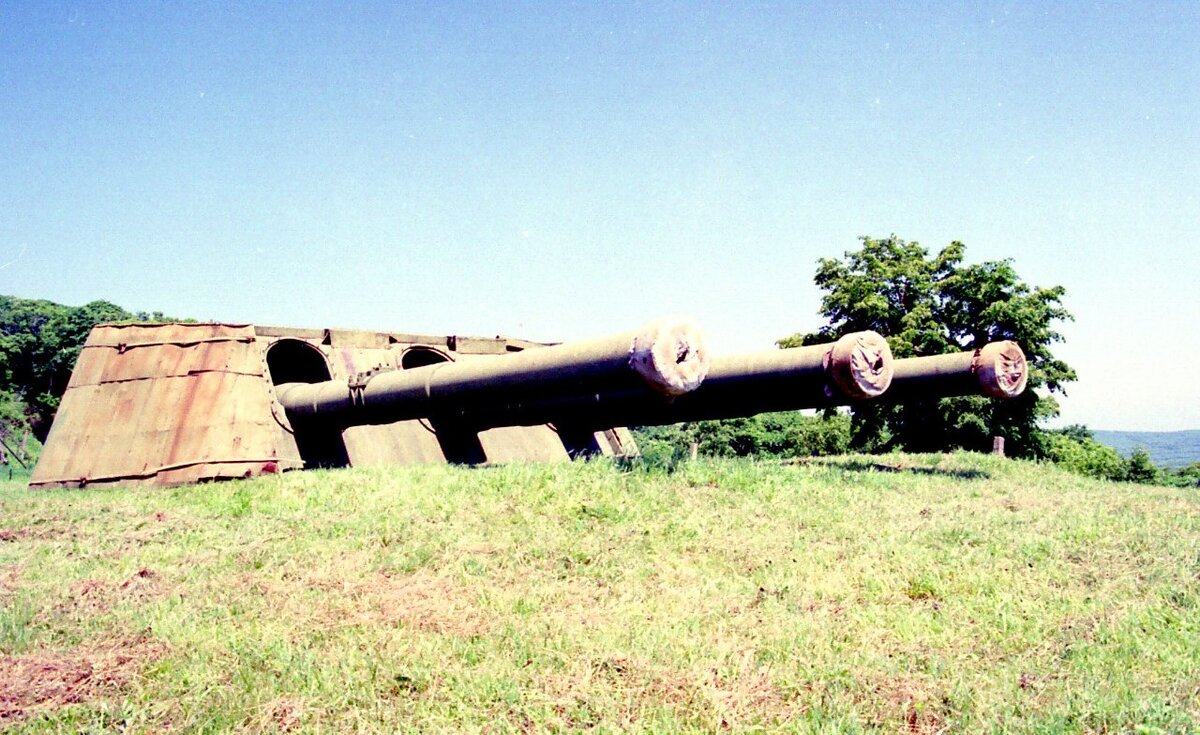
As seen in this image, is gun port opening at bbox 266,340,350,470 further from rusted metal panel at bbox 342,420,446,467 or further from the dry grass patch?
the dry grass patch

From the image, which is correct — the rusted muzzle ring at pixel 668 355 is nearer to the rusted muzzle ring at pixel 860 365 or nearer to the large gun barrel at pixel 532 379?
the large gun barrel at pixel 532 379

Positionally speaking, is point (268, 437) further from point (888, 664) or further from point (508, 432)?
point (888, 664)

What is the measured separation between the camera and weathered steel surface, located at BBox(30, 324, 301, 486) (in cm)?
817

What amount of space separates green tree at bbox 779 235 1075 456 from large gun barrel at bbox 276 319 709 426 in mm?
17432

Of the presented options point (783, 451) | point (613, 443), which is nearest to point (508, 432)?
point (613, 443)

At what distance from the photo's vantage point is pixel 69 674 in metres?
3.48

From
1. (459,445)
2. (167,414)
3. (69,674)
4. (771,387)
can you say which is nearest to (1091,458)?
(771,387)

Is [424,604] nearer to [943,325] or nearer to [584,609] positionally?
[584,609]

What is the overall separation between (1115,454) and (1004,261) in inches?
756

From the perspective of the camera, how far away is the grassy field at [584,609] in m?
3.19

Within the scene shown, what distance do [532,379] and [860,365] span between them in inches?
113

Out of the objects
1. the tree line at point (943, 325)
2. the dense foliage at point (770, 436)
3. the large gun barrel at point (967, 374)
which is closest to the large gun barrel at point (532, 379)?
the large gun barrel at point (967, 374)

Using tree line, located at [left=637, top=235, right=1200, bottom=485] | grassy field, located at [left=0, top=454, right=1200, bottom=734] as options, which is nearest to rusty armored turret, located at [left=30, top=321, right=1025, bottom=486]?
grassy field, located at [left=0, top=454, right=1200, bottom=734]

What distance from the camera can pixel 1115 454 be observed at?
3728cm
